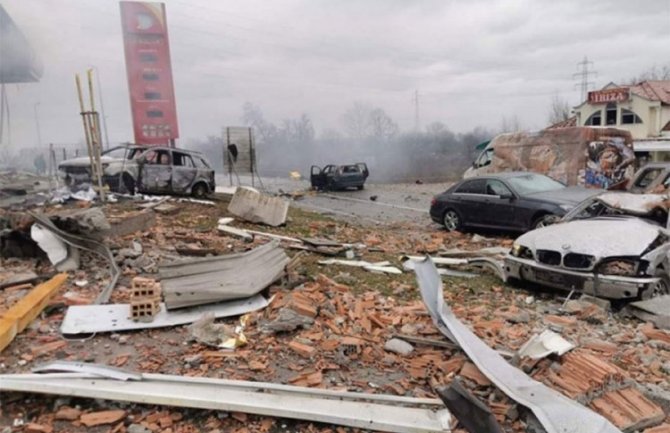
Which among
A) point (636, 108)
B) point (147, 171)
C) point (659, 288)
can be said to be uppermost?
point (636, 108)

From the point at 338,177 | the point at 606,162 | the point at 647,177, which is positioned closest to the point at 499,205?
the point at 647,177

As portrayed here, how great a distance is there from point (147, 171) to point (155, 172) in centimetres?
26

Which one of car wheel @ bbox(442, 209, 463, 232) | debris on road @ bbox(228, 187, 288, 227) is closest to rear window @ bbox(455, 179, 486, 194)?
car wheel @ bbox(442, 209, 463, 232)

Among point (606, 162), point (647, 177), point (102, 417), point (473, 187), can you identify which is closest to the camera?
point (102, 417)

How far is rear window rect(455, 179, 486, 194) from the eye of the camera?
11.4 m

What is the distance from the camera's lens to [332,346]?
12.9ft

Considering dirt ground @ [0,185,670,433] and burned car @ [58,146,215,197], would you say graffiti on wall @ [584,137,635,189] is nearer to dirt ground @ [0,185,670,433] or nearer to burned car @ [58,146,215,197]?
dirt ground @ [0,185,670,433]

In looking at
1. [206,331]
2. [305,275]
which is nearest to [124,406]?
→ [206,331]

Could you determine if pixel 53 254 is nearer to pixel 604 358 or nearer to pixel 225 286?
pixel 225 286

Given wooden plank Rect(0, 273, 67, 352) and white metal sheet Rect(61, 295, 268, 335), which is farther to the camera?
white metal sheet Rect(61, 295, 268, 335)

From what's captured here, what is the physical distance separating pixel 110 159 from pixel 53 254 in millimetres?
11043

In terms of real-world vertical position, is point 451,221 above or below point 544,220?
below

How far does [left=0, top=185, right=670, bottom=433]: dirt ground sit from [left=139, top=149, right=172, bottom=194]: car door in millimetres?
9812

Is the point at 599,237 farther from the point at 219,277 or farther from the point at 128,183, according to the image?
the point at 128,183
